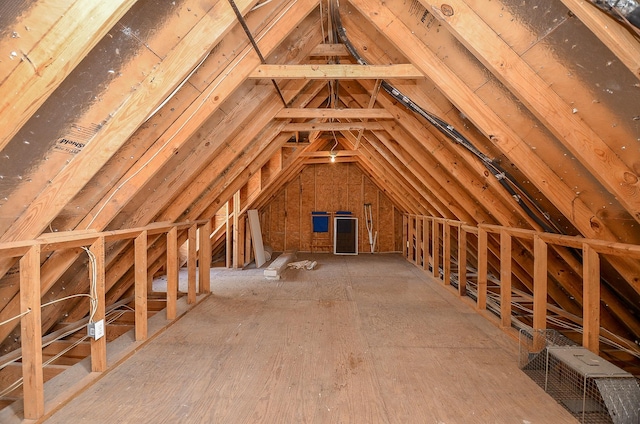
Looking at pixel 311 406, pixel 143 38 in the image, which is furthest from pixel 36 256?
pixel 311 406

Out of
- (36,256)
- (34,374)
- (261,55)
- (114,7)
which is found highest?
(261,55)

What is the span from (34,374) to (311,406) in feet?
4.83

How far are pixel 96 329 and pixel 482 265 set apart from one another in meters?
3.53

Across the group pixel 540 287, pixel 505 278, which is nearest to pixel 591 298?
pixel 540 287

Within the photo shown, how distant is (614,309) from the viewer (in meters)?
2.86

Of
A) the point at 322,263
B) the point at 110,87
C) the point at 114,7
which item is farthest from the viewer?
the point at 322,263

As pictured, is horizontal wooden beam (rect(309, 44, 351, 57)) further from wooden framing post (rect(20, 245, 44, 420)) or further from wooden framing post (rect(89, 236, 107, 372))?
wooden framing post (rect(20, 245, 44, 420))

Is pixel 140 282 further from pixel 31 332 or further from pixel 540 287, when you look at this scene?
pixel 540 287

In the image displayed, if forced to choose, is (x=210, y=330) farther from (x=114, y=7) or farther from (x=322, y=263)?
(x=322, y=263)

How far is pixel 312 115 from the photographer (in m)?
3.62

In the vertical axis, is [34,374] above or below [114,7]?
below

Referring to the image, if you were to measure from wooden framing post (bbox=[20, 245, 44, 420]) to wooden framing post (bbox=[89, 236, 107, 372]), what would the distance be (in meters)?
0.49

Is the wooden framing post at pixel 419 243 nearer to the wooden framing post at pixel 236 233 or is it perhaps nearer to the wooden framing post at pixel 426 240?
the wooden framing post at pixel 426 240

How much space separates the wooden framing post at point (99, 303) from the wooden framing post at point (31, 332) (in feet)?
→ 1.61
